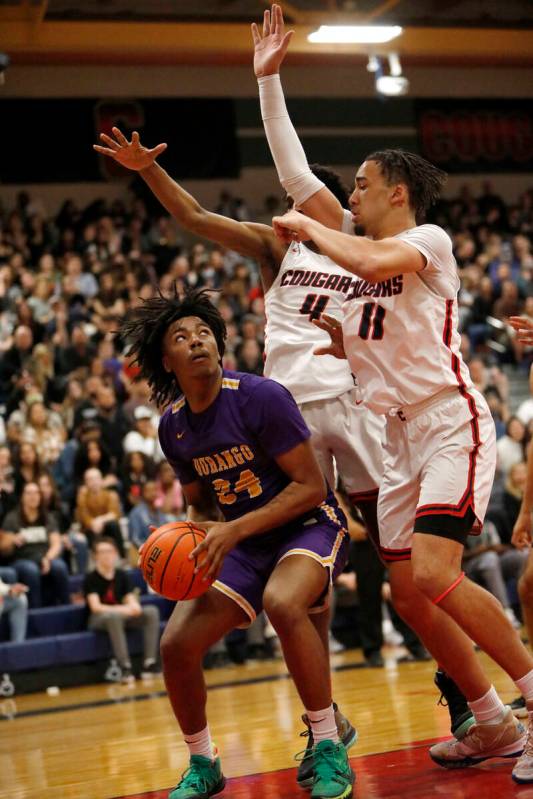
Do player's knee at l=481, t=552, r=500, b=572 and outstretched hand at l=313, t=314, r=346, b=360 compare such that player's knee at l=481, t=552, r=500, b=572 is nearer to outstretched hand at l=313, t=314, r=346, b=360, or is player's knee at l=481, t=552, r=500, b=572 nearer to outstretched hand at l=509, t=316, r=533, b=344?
outstretched hand at l=509, t=316, r=533, b=344

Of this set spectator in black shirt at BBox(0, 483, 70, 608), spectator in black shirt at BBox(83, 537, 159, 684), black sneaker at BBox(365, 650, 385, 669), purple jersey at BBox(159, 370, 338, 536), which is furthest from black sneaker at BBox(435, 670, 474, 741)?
spectator in black shirt at BBox(0, 483, 70, 608)

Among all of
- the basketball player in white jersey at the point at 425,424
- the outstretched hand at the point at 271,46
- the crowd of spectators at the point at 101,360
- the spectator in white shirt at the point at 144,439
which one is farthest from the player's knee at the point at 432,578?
the spectator in white shirt at the point at 144,439

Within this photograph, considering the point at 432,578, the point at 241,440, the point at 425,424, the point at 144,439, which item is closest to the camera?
the point at 432,578

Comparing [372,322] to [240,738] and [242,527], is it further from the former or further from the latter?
[240,738]

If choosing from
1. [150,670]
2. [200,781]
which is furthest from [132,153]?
[150,670]

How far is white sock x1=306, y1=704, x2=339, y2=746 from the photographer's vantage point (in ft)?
13.3

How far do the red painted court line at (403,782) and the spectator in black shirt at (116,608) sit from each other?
16.0ft

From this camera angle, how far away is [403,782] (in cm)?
417

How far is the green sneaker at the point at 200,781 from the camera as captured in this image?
13.6ft

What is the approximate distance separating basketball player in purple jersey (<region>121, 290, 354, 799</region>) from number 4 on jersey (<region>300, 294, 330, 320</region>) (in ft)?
1.59

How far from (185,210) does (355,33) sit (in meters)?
12.0

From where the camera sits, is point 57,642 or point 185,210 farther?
point 57,642

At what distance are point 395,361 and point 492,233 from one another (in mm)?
16559

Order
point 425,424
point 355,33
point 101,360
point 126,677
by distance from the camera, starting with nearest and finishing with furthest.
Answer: point 425,424 < point 126,677 < point 101,360 < point 355,33
